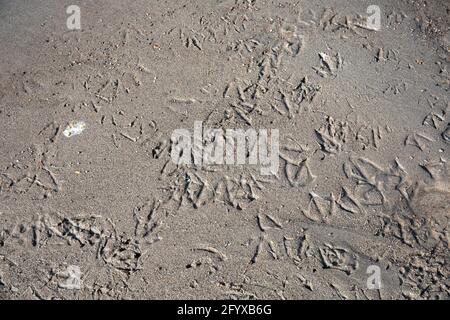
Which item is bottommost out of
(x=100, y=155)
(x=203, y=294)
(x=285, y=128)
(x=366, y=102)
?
(x=203, y=294)

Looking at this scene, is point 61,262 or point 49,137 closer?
point 61,262

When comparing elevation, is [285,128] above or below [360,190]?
above

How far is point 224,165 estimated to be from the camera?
4047mm

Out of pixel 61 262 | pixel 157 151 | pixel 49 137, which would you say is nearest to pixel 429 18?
pixel 157 151

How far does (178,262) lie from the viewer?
3.91 metres

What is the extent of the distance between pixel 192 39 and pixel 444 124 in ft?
7.75

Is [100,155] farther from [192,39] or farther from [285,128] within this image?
[285,128]

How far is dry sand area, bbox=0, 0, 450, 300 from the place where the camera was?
12.8ft
